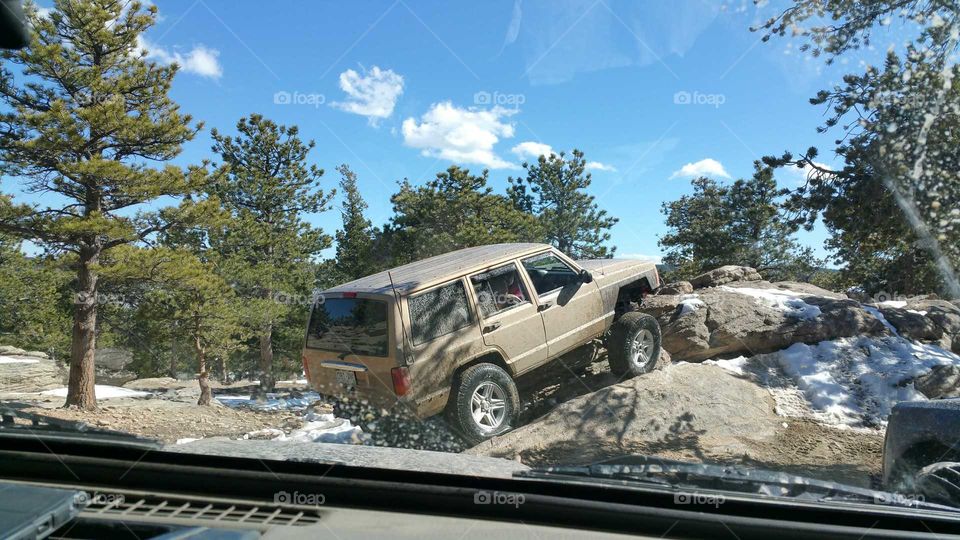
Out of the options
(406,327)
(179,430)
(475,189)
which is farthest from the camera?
(475,189)

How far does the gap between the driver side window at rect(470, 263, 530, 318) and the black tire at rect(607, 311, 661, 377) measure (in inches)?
47.5

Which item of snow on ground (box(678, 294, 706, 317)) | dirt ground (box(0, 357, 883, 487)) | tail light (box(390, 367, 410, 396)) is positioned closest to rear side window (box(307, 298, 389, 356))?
tail light (box(390, 367, 410, 396))

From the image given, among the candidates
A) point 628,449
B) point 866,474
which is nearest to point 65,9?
point 628,449

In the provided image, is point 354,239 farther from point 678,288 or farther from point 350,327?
point 678,288

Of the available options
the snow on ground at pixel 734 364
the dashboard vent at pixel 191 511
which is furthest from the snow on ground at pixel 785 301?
the dashboard vent at pixel 191 511

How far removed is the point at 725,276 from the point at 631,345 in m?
4.64

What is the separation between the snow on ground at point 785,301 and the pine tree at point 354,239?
5.34 metres

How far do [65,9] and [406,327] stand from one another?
2.59 meters

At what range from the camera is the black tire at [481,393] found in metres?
3.41

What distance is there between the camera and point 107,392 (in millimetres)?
2785

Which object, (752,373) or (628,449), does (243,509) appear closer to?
(628,449)

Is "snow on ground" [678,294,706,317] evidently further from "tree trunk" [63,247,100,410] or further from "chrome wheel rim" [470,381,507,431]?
"tree trunk" [63,247,100,410]

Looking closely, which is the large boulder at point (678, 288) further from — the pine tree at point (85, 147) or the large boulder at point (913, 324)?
the pine tree at point (85, 147)

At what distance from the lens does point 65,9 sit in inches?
114
